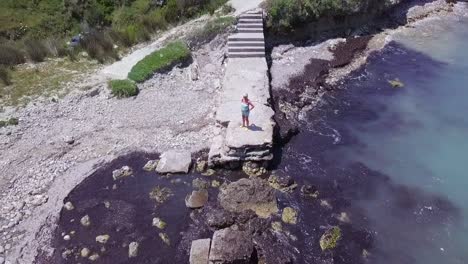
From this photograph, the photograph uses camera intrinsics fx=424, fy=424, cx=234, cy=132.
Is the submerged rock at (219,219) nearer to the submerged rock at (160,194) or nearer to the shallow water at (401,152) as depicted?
the submerged rock at (160,194)

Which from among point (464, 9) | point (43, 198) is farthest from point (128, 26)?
point (464, 9)

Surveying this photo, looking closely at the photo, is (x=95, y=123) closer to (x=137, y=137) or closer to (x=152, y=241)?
(x=137, y=137)

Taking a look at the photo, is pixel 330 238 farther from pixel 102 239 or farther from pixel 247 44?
pixel 247 44

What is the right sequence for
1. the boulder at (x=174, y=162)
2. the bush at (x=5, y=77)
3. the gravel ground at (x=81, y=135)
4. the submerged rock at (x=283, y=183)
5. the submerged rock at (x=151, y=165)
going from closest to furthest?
1. the gravel ground at (x=81, y=135)
2. the submerged rock at (x=283, y=183)
3. the boulder at (x=174, y=162)
4. the submerged rock at (x=151, y=165)
5. the bush at (x=5, y=77)

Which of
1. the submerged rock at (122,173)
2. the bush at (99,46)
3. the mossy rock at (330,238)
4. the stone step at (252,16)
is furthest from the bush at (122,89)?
the mossy rock at (330,238)

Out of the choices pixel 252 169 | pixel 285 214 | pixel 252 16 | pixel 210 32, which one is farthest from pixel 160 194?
pixel 252 16

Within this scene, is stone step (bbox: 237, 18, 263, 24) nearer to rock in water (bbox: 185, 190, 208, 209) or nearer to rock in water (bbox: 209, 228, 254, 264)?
rock in water (bbox: 185, 190, 208, 209)
